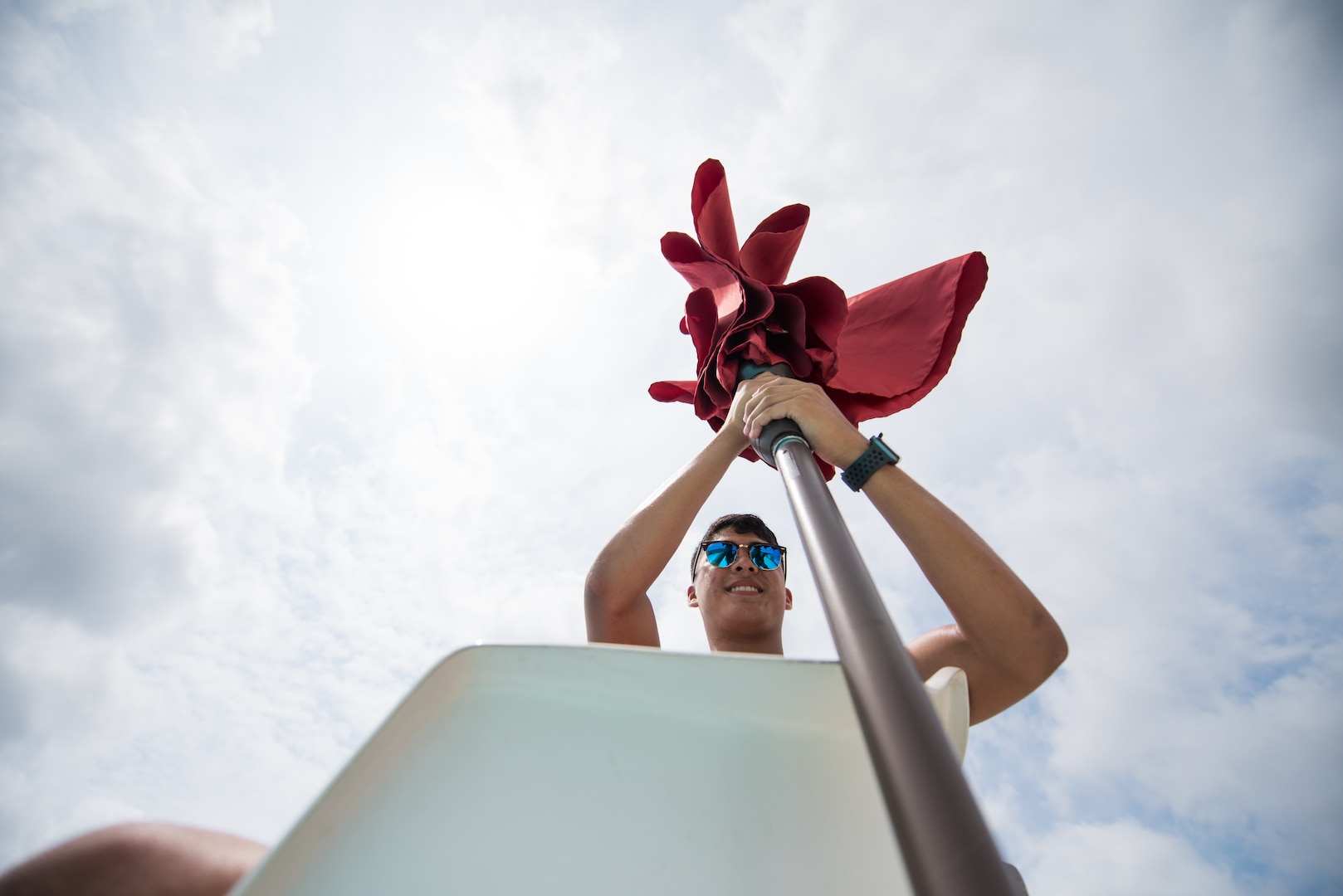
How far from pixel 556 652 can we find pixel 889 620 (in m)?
0.50

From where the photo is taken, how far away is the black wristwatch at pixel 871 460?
1925 millimetres

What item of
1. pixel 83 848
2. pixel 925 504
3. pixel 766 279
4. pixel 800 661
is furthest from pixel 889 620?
pixel 766 279

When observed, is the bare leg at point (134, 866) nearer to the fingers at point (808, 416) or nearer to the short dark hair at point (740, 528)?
the fingers at point (808, 416)

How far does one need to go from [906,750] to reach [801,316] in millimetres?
2058

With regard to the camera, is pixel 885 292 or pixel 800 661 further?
pixel 885 292

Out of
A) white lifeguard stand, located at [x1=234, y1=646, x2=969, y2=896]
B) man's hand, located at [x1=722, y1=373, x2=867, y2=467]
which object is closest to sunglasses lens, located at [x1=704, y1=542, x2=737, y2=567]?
man's hand, located at [x1=722, y1=373, x2=867, y2=467]

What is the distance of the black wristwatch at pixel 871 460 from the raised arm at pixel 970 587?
0.02 metres

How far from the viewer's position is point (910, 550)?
6.04 ft

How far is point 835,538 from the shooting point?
109 cm

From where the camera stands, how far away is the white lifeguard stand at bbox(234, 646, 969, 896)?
0.78 metres

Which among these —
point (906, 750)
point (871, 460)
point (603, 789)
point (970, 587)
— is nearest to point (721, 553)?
point (871, 460)

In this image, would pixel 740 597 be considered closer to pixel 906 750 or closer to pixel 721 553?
pixel 721 553

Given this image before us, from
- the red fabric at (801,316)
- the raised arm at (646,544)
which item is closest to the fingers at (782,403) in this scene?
the raised arm at (646,544)

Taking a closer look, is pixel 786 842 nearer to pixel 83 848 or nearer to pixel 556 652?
pixel 556 652
